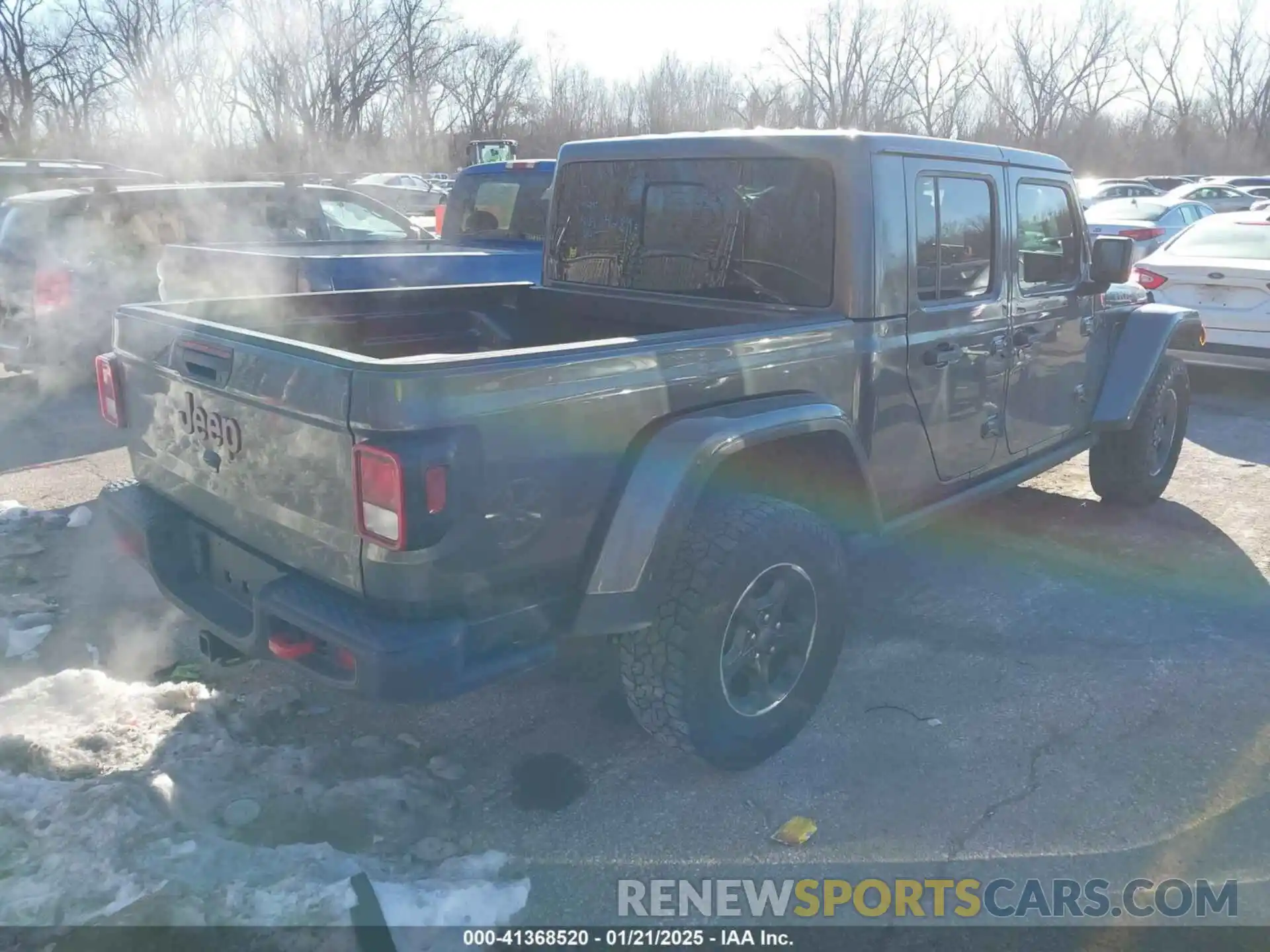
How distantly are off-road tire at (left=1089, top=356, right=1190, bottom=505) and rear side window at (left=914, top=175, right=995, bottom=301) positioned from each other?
1.85 m

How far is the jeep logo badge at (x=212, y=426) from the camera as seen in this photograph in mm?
2961

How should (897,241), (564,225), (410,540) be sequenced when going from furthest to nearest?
(564,225) → (897,241) → (410,540)

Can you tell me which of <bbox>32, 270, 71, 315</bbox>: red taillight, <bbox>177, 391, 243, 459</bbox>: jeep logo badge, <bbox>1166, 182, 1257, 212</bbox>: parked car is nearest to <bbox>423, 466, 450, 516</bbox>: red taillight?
<bbox>177, 391, 243, 459</bbox>: jeep logo badge

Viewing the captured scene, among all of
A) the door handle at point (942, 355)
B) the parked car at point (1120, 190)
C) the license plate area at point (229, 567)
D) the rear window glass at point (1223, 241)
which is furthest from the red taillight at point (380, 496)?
the parked car at point (1120, 190)

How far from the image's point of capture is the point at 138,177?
11.9m

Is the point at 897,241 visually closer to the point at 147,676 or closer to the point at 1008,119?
the point at 147,676

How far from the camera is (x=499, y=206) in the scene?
8.38 meters

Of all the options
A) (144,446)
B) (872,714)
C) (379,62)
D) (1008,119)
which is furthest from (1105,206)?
(1008,119)

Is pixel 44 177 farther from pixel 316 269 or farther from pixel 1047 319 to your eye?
pixel 1047 319

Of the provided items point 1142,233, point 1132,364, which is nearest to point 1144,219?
point 1142,233

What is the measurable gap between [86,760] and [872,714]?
2.55m

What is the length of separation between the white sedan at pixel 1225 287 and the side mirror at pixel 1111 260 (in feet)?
10.9

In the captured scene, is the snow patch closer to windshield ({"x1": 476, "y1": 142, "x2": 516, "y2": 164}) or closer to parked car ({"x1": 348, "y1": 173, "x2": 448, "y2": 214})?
windshield ({"x1": 476, "y1": 142, "x2": 516, "y2": 164})

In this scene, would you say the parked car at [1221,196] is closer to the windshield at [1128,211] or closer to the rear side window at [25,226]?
the windshield at [1128,211]
